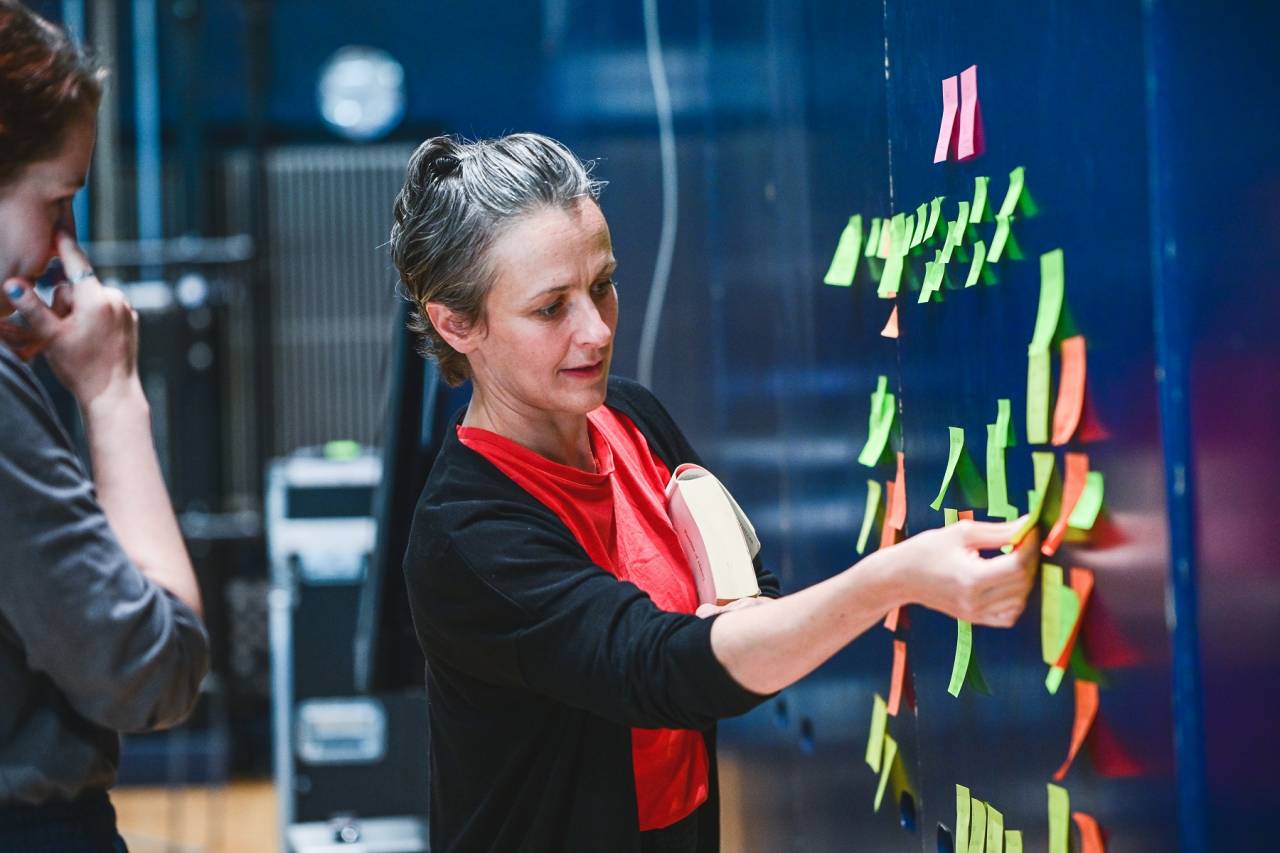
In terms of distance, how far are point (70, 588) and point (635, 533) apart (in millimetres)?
513

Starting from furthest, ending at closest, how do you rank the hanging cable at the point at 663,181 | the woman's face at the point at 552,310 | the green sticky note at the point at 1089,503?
the hanging cable at the point at 663,181 < the woman's face at the point at 552,310 < the green sticky note at the point at 1089,503

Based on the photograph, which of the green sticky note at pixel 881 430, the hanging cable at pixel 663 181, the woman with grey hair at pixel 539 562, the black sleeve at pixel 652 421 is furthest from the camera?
the hanging cable at pixel 663 181

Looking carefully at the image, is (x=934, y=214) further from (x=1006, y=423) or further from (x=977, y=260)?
(x=1006, y=423)

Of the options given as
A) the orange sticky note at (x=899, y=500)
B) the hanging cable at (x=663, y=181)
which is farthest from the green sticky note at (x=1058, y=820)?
the hanging cable at (x=663, y=181)

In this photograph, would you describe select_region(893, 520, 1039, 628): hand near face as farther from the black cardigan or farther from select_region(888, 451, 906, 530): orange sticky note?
select_region(888, 451, 906, 530): orange sticky note

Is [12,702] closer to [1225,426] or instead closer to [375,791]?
[1225,426]

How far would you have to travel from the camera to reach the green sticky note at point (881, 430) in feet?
4.52

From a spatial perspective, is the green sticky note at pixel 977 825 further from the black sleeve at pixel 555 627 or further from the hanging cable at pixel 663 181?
the hanging cable at pixel 663 181

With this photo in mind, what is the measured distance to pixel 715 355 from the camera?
2232 millimetres

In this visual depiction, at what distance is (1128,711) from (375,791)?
2.77 meters

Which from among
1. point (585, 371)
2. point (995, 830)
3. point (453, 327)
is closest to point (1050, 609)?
point (995, 830)

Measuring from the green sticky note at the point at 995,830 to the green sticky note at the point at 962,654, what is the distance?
0.33ft

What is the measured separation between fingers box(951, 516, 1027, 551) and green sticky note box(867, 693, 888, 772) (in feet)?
1.67

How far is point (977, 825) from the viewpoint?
1.20 metres
